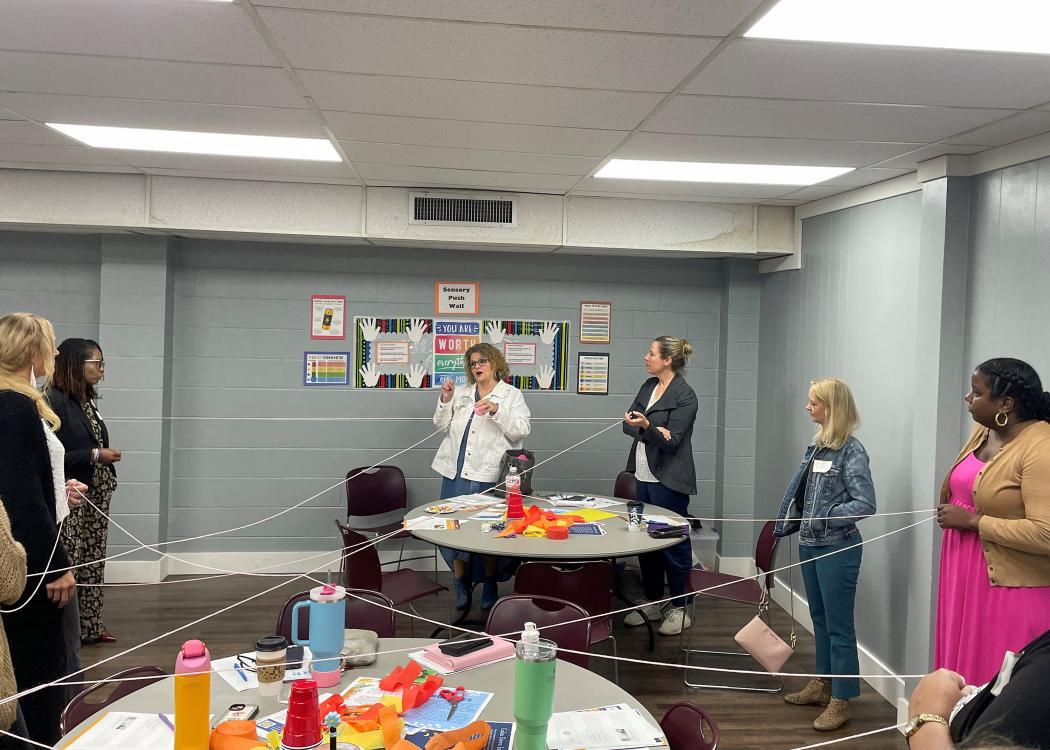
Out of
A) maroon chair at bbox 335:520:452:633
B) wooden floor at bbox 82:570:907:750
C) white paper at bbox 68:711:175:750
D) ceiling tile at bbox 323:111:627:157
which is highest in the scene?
ceiling tile at bbox 323:111:627:157

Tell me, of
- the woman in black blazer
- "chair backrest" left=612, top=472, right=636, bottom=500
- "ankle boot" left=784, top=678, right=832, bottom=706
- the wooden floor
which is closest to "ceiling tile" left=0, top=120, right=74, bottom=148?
the wooden floor

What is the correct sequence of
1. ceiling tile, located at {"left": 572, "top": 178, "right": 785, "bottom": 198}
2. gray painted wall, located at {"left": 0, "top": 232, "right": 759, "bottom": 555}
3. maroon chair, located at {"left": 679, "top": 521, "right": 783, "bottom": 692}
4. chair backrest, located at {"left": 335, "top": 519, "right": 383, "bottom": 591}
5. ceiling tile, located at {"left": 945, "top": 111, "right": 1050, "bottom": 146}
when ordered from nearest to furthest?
ceiling tile, located at {"left": 945, "top": 111, "right": 1050, "bottom": 146}
chair backrest, located at {"left": 335, "top": 519, "right": 383, "bottom": 591}
maroon chair, located at {"left": 679, "top": 521, "right": 783, "bottom": 692}
ceiling tile, located at {"left": 572, "top": 178, "right": 785, "bottom": 198}
gray painted wall, located at {"left": 0, "top": 232, "right": 759, "bottom": 555}

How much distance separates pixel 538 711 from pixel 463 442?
11.6ft

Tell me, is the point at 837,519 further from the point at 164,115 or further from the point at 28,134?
the point at 28,134

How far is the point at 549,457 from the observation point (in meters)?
6.33

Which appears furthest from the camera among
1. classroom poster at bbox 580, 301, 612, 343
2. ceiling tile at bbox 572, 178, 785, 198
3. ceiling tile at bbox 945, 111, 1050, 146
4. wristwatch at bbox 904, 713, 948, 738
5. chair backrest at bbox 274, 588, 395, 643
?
classroom poster at bbox 580, 301, 612, 343

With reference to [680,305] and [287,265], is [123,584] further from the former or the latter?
[680,305]

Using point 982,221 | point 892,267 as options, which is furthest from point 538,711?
point 892,267

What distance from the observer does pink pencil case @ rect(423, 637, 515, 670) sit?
8.46 feet

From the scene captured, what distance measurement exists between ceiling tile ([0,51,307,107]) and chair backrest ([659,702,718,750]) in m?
2.38

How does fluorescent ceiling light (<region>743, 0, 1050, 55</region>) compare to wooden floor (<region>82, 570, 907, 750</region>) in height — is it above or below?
above

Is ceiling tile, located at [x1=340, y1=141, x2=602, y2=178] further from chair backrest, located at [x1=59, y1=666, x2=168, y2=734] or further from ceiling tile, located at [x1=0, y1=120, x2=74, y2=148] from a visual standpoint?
chair backrest, located at [x1=59, y1=666, x2=168, y2=734]

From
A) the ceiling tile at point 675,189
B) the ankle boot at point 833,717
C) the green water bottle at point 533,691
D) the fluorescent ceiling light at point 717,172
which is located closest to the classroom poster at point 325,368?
the ceiling tile at point 675,189

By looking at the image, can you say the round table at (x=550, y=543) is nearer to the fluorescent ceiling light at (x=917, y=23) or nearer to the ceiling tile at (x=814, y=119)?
the ceiling tile at (x=814, y=119)
